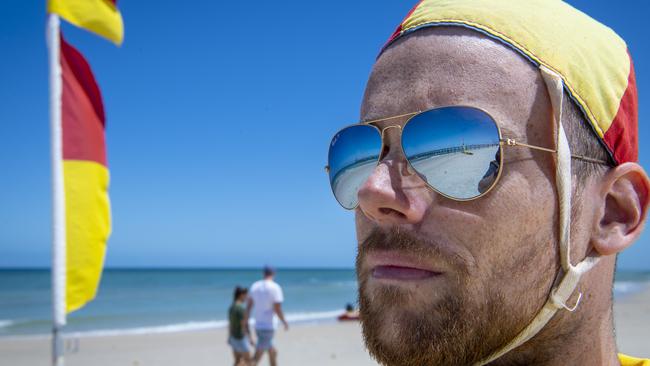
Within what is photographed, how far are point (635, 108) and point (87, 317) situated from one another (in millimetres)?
24240

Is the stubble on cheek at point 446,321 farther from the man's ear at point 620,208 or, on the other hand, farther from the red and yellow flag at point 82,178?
the red and yellow flag at point 82,178

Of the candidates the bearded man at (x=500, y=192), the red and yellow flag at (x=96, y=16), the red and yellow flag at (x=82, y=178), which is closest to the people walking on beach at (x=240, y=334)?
the red and yellow flag at (x=82, y=178)

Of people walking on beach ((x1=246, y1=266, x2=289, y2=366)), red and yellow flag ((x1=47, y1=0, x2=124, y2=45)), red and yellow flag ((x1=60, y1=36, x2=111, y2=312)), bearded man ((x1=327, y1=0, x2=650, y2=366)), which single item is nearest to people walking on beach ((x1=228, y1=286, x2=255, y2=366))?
people walking on beach ((x1=246, y1=266, x2=289, y2=366))

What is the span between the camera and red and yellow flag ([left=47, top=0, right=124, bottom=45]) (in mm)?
3826

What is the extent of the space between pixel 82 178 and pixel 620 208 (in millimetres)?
3491

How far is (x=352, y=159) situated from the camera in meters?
1.35

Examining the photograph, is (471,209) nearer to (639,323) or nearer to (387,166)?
(387,166)

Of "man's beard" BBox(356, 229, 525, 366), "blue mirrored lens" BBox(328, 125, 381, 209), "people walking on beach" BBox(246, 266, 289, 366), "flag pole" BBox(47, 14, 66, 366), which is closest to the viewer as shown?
"man's beard" BBox(356, 229, 525, 366)

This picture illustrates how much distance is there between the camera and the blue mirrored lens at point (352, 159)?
126 centimetres

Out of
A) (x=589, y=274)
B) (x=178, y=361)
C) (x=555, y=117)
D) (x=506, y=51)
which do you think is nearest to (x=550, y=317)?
(x=589, y=274)

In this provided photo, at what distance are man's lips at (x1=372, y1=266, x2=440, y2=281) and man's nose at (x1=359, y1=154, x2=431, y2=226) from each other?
0.09m

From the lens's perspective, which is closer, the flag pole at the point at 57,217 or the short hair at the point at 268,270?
the flag pole at the point at 57,217

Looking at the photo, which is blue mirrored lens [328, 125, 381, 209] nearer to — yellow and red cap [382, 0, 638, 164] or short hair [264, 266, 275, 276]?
yellow and red cap [382, 0, 638, 164]

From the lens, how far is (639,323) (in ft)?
49.6
